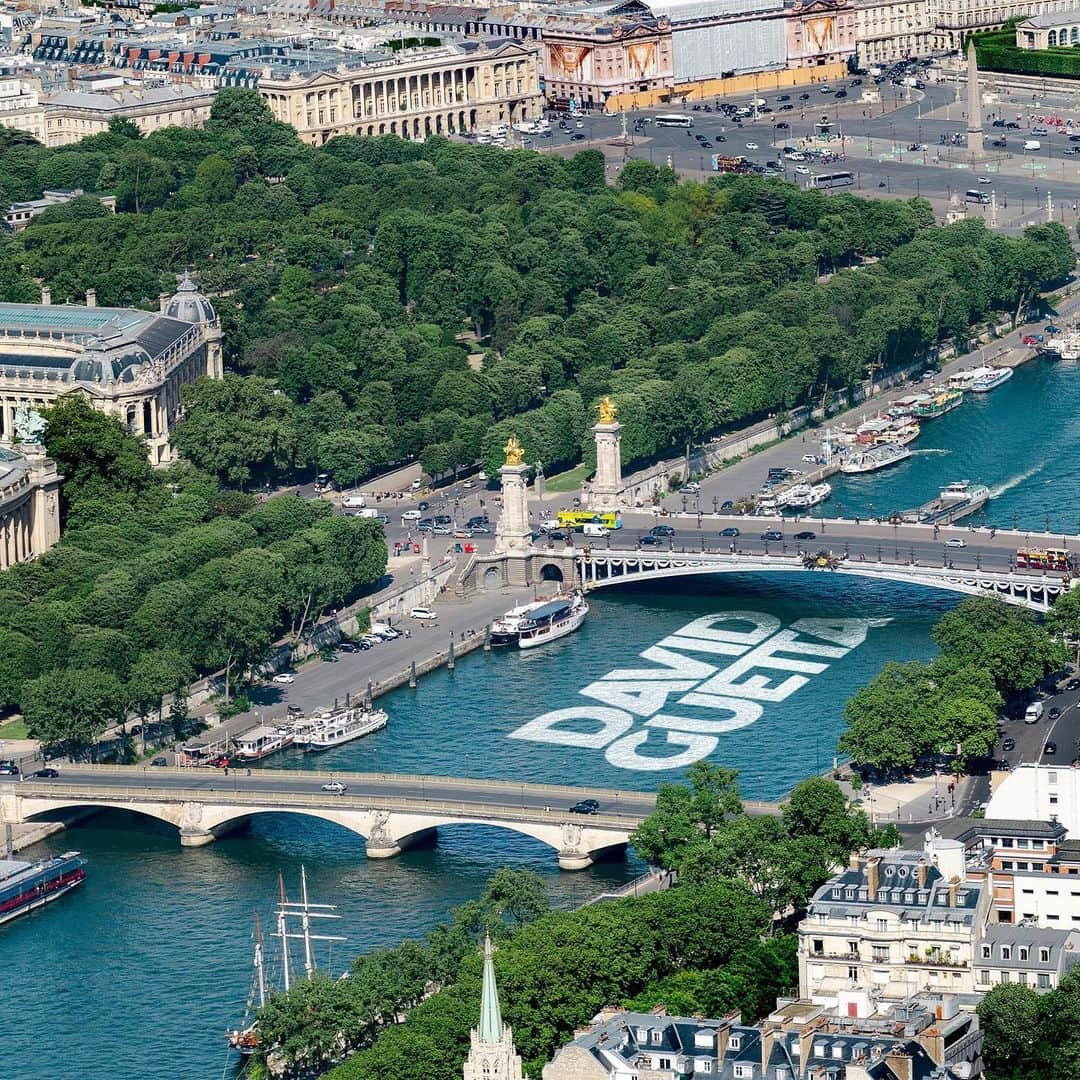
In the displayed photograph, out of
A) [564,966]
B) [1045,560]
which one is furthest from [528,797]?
[1045,560]

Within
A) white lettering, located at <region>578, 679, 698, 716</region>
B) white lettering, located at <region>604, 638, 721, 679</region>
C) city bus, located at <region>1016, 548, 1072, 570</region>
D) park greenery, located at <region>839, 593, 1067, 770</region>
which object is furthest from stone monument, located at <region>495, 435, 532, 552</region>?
park greenery, located at <region>839, 593, 1067, 770</region>

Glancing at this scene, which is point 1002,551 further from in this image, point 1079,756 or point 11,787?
point 11,787

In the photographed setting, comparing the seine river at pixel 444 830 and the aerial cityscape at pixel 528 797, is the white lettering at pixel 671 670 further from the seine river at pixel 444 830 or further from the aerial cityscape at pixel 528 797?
the aerial cityscape at pixel 528 797

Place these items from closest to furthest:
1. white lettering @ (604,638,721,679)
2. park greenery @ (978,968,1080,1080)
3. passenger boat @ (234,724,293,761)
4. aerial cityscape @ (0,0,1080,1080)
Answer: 1. park greenery @ (978,968,1080,1080)
2. aerial cityscape @ (0,0,1080,1080)
3. passenger boat @ (234,724,293,761)
4. white lettering @ (604,638,721,679)

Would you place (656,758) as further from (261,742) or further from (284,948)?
(284,948)

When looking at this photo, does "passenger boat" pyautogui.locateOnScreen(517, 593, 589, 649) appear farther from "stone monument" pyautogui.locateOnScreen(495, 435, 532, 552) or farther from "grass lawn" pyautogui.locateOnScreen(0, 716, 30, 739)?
"grass lawn" pyautogui.locateOnScreen(0, 716, 30, 739)

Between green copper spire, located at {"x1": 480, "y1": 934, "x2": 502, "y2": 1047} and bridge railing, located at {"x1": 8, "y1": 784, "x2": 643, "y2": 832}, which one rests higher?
green copper spire, located at {"x1": 480, "y1": 934, "x2": 502, "y2": 1047}

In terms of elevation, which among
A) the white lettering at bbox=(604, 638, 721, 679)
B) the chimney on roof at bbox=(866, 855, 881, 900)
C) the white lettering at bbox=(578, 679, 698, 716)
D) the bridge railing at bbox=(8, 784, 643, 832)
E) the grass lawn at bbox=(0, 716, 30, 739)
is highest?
the chimney on roof at bbox=(866, 855, 881, 900)

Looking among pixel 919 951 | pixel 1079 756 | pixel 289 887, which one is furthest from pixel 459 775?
pixel 919 951
